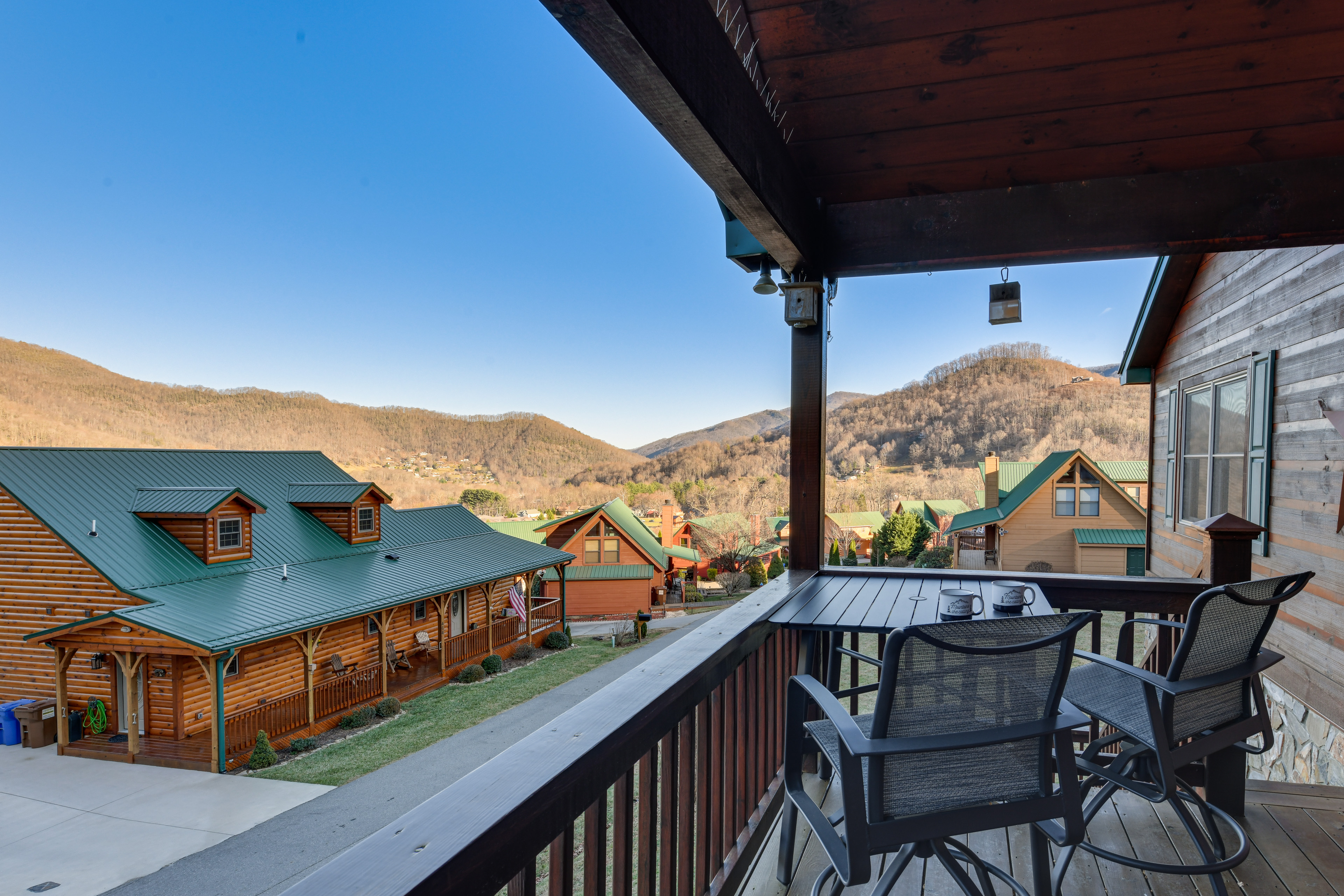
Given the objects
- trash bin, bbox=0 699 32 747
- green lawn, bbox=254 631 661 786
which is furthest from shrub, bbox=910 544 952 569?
trash bin, bbox=0 699 32 747

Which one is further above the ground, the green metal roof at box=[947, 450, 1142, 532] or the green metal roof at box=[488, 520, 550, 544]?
the green metal roof at box=[947, 450, 1142, 532]

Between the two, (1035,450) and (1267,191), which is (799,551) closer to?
(1267,191)

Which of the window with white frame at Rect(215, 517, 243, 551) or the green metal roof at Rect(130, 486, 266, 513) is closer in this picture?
the green metal roof at Rect(130, 486, 266, 513)

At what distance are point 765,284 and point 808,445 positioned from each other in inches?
32.1

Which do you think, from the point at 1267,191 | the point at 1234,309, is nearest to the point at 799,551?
the point at 1267,191

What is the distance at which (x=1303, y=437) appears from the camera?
3469 millimetres

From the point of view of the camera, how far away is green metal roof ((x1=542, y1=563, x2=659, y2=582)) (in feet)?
75.1

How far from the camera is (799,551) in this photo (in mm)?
2861

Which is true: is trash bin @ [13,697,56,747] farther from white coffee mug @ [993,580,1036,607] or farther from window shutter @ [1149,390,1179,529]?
window shutter @ [1149,390,1179,529]

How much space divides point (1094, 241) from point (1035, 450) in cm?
1471

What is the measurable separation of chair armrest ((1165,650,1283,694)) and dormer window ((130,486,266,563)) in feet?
50.3

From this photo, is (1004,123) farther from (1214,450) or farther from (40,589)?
(40,589)

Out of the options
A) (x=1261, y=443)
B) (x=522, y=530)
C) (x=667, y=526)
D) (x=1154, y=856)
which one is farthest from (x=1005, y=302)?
(x=667, y=526)

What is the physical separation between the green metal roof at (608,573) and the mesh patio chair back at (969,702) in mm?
21929
